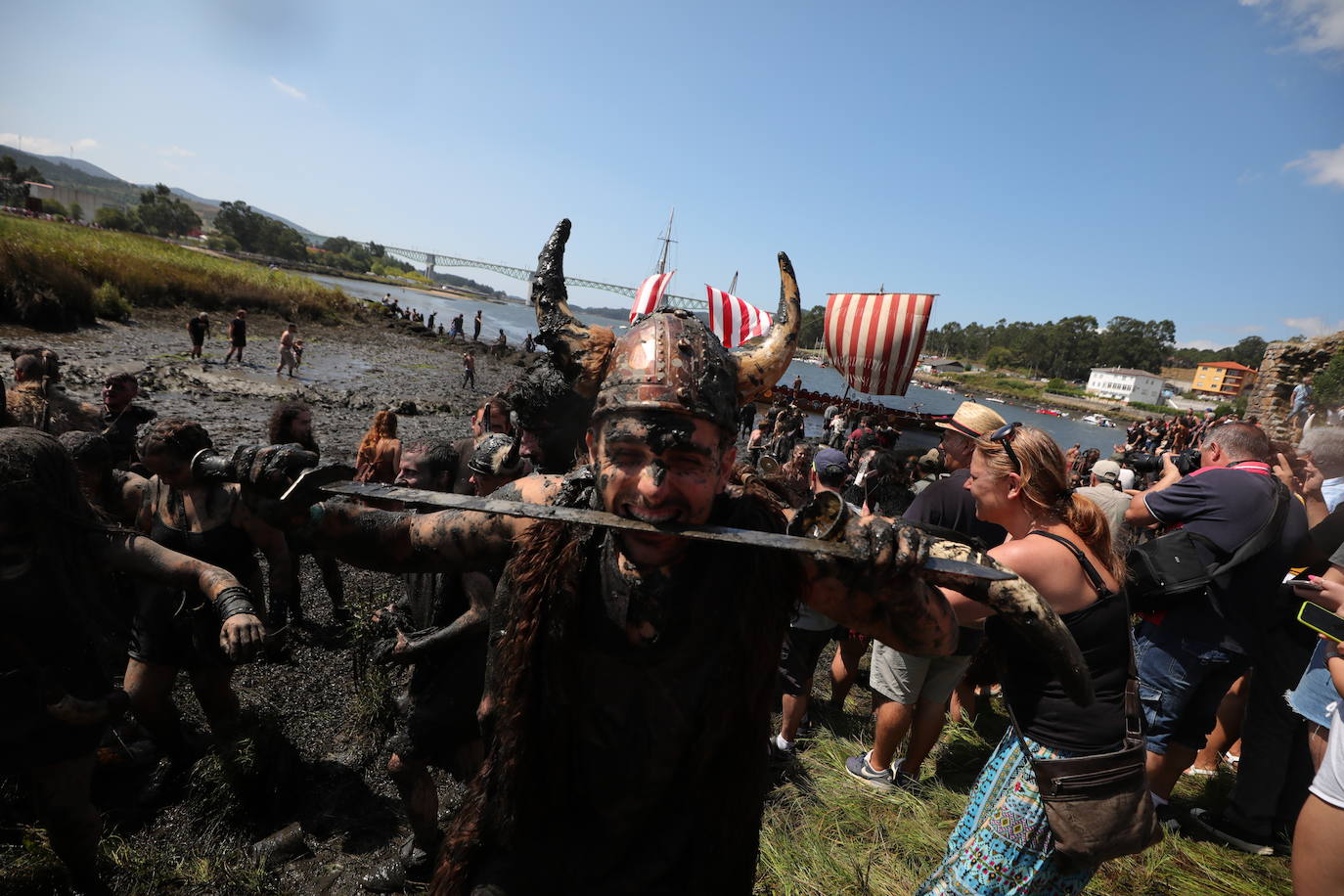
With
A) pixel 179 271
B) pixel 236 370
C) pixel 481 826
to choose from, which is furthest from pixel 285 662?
pixel 179 271

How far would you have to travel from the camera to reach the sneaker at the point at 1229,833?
3.96m

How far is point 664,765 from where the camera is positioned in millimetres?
1822

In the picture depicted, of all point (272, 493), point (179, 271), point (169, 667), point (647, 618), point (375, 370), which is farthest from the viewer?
point (179, 271)

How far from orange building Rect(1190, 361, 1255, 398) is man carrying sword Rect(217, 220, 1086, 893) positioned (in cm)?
11155

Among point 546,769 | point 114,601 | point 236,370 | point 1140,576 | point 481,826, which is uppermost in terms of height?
point 1140,576

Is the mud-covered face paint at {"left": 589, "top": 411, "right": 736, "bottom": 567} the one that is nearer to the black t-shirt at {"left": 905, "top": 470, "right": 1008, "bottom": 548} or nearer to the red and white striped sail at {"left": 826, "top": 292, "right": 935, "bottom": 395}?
the black t-shirt at {"left": 905, "top": 470, "right": 1008, "bottom": 548}

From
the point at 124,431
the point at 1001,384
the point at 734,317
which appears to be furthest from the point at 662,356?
the point at 1001,384

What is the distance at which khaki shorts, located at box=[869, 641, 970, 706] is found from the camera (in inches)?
161

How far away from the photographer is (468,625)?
9.57 feet

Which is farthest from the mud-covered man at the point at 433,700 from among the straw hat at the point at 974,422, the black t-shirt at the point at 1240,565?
the black t-shirt at the point at 1240,565

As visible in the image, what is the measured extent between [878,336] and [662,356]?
1197 cm

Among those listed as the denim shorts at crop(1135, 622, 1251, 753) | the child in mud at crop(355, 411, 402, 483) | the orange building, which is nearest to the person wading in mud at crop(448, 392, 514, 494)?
the child in mud at crop(355, 411, 402, 483)

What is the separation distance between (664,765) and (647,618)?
462 millimetres

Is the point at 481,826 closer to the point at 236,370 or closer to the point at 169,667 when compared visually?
the point at 169,667
